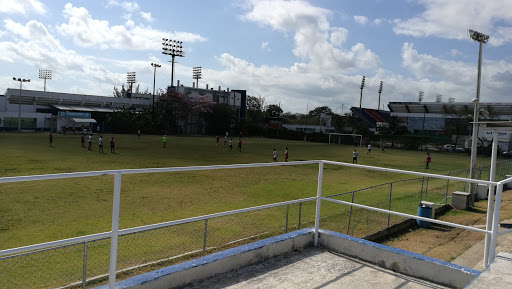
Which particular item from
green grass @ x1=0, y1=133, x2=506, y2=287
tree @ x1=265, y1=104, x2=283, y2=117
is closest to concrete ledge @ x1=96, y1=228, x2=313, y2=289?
green grass @ x1=0, y1=133, x2=506, y2=287

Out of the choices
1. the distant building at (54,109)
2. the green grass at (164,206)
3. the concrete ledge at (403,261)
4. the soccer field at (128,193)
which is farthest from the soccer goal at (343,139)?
the concrete ledge at (403,261)

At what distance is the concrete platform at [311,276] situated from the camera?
437 centimetres

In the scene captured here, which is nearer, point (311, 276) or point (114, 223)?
point (114, 223)

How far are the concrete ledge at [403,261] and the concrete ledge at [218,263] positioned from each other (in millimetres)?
438

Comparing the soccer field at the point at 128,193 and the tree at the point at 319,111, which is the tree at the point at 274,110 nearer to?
the tree at the point at 319,111

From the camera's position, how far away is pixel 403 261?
4910 millimetres

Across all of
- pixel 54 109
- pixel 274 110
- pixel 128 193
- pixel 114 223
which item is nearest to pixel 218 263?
pixel 114 223

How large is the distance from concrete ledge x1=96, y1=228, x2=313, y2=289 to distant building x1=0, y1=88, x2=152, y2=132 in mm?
66354

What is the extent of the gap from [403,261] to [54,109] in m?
79.9

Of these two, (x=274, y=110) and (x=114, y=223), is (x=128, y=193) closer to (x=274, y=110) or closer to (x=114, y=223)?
(x=114, y=223)

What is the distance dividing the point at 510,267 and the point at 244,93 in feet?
305

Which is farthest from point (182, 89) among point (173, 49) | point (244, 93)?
point (244, 93)

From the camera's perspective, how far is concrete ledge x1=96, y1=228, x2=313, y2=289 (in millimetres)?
3840

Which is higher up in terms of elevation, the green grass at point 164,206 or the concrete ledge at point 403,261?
the concrete ledge at point 403,261
